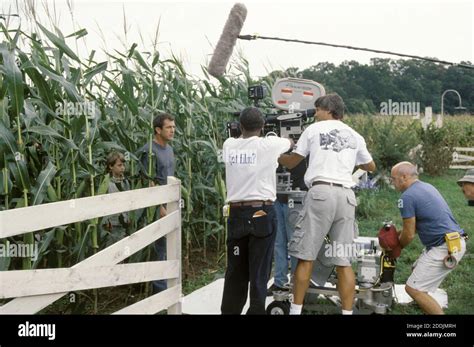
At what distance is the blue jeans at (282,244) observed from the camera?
15.5 ft

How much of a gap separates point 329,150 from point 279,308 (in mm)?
1277

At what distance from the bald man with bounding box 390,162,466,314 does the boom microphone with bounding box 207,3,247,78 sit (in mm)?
1887

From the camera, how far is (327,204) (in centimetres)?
393

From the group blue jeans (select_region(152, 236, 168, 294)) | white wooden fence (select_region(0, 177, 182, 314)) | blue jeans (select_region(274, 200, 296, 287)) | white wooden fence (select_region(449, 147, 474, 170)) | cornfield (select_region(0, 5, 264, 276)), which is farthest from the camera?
white wooden fence (select_region(449, 147, 474, 170))

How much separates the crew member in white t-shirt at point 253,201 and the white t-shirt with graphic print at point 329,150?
16 cm

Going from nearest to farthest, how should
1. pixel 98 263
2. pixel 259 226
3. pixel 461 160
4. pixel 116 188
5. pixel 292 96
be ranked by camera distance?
1. pixel 98 263
2. pixel 259 226
3. pixel 292 96
4. pixel 116 188
5. pixel 461 160

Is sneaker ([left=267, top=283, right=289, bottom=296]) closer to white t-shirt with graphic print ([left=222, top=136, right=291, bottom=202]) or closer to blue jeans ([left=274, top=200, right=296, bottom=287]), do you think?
blue jeans ([left=274, top=200, right=296, bottom=287])

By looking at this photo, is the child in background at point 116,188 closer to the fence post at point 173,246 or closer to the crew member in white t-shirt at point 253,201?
the fence post at point 173,246

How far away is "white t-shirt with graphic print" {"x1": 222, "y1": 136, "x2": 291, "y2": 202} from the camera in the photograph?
13.0 ft

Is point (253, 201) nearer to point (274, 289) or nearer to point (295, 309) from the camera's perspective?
point (295, 309)

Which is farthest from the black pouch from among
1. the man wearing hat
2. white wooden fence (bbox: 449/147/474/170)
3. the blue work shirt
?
white wooden fence (bbox: 449/147/474/170)

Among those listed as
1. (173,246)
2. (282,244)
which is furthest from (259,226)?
(282,244)
